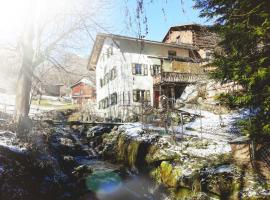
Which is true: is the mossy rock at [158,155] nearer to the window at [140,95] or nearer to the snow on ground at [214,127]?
the snow on ground at [214,127]

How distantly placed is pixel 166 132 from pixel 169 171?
6.27 m

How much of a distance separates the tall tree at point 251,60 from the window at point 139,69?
78.6ft

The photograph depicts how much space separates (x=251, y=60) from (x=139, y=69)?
25.3 metres

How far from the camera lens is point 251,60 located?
9719 millimetres

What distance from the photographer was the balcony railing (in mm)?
33125

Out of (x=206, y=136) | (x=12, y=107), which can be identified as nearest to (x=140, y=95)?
(x=206, y=136)

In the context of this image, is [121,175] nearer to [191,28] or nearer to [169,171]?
[169,171]

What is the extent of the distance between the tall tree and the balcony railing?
22.6 m

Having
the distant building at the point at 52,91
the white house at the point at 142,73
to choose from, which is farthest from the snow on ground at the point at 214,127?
the distant building at the point at 52,91

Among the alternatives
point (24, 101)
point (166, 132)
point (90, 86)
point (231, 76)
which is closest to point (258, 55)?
point (231, 76)

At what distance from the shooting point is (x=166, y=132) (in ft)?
64.0

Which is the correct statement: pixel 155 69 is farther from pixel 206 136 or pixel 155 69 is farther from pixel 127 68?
pixel 206 136

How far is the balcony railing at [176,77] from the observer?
109ft

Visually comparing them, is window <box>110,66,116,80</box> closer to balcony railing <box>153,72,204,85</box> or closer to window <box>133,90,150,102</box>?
window <box>133,90,150,102</box>
